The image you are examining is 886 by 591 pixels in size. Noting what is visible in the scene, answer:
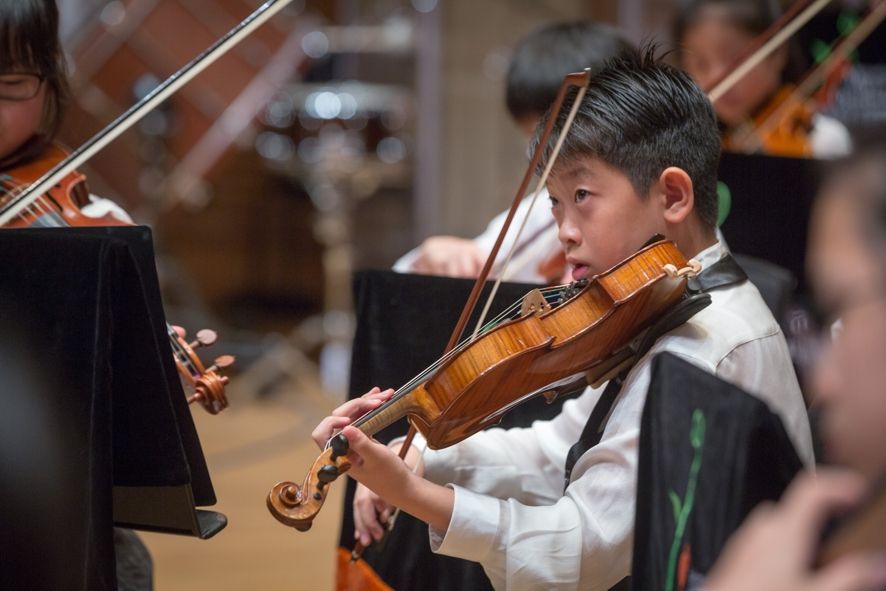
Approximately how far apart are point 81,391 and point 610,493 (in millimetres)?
521

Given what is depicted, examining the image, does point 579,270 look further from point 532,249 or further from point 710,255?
point 532,249

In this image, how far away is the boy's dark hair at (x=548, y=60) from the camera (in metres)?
1.90

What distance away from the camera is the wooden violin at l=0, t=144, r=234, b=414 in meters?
1.24

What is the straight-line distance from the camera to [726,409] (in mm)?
781

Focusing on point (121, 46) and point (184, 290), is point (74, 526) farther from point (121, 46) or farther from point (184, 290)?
point (184, 290)

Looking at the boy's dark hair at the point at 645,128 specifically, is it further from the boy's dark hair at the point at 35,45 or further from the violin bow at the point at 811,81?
the violin bow at the point at 811,81

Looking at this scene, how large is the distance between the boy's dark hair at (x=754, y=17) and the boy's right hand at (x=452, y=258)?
2.77 ft

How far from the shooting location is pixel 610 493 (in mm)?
1037

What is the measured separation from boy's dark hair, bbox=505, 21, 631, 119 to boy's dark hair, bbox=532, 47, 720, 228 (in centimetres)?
67

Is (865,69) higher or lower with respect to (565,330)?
higher

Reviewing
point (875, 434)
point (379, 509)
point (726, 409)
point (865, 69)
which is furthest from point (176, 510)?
point (865, 69)

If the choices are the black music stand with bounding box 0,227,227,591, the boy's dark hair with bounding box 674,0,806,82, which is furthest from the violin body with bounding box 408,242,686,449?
the boy's dark hair with bounding box 674,0,806,82

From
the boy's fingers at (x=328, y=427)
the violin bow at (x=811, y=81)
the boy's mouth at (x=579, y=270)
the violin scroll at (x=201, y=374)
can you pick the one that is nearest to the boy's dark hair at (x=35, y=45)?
the violin scroll at (x=201, y=374)

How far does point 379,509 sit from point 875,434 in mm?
762
